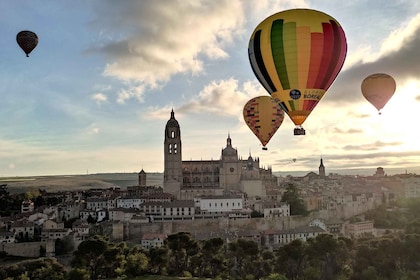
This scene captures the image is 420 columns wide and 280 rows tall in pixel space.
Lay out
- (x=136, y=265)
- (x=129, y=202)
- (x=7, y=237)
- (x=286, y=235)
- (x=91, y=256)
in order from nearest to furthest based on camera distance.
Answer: (x=136, y=265) → (x=91, y=256) → (x=7, y=237) → (x=286, y=235) → (x=129, y=202)

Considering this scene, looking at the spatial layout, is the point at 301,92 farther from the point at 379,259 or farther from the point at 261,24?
the point at 379,259

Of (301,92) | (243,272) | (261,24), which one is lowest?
(243,272)

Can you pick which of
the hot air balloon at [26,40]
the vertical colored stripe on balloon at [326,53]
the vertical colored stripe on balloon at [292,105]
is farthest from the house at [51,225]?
the vertical colored stripe on balloon at [326,53]

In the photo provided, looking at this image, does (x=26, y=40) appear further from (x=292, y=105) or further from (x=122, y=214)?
(x=122, y=214)

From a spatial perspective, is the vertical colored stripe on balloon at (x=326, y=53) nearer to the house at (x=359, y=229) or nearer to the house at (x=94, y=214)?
the house at (x=359, y=229)

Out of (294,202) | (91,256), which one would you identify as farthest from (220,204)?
(91,256)

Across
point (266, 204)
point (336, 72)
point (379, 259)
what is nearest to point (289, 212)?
point (266, 204)

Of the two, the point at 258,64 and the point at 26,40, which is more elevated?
the point at 26,40

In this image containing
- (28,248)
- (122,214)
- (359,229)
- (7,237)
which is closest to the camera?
(28,248)
